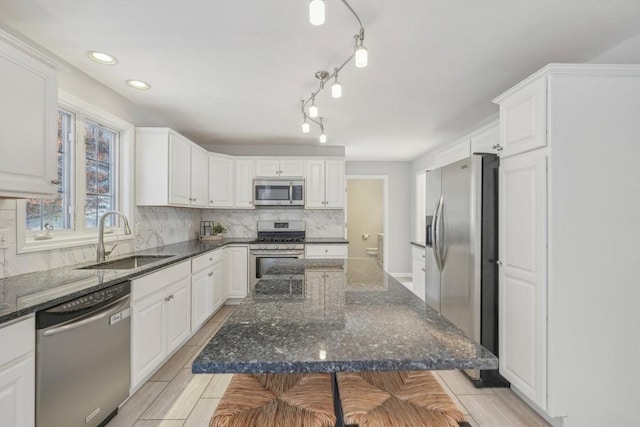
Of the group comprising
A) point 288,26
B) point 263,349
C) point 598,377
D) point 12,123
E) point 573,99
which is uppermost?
point 288,26

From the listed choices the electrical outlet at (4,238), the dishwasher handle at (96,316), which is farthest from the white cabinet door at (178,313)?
the electrical outlet at (4,238)

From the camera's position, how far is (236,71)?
232cm

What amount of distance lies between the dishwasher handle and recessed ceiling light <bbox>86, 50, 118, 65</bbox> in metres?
1.71

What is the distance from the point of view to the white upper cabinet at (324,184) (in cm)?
450

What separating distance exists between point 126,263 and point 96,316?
38.6 inches

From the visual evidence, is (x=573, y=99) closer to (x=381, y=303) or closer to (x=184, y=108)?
(x=381, y=303)

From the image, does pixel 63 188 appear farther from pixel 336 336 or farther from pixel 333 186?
pixel 333 186

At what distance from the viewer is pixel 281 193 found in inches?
175

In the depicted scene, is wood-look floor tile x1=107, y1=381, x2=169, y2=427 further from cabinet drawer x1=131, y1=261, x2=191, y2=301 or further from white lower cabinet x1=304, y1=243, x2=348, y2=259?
white lower cabinet x1=304, y1=243, x2=348, y2=259

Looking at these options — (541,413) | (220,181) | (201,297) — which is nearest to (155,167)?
(220,181)

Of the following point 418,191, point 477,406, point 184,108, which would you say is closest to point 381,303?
point 477,406

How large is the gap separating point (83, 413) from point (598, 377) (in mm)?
2963

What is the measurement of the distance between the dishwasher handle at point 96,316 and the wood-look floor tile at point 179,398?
2.55 feet

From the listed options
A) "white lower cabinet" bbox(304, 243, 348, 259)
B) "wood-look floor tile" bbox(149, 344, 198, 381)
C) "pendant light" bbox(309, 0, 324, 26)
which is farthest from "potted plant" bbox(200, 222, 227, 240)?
"pendant light" bbox(309, 0, 324, 26)
